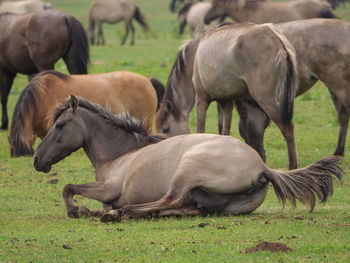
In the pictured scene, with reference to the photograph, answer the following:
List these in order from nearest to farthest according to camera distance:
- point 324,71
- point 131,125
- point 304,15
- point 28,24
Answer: point 131,125
point 324,71
point 28,24
point 304,15

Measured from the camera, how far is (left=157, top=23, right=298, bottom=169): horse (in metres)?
8.30

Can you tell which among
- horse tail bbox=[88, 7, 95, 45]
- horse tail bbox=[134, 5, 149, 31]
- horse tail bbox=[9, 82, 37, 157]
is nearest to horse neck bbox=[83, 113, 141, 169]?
→ horse tail bbox=[9, 82, 37, 157]

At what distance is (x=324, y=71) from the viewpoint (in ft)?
31.4

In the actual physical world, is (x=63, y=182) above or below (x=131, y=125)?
below

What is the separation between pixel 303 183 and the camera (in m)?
6.22

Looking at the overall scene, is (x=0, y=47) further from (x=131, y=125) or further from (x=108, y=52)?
(x=108, y=52)

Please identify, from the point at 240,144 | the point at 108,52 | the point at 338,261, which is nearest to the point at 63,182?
the point at 240,144

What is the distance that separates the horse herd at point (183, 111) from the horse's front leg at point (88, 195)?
0.03 ft

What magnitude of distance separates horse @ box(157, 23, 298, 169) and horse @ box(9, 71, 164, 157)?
3.84ft

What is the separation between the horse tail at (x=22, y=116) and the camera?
32.9ft

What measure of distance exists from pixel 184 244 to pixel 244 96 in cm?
422

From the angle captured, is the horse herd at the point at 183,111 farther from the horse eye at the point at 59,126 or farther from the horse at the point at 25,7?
the horse at the point at 25,7

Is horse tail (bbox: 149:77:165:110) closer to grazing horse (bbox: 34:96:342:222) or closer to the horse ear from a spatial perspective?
grazing horse (bbox: 34:96:342:222)

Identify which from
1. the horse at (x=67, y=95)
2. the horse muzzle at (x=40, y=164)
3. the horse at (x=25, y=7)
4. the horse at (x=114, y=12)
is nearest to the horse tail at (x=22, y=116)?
the horse at (x=67, y=95)
